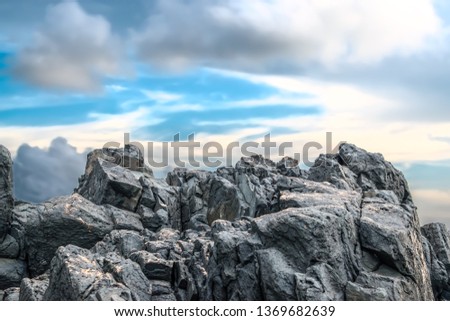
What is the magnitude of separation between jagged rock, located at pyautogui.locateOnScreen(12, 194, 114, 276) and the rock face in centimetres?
11

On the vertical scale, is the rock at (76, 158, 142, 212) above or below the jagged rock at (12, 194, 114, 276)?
above

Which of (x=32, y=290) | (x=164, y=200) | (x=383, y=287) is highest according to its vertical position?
(x=164, y=200)

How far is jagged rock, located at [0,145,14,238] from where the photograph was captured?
62062mm

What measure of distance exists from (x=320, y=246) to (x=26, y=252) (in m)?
41.0

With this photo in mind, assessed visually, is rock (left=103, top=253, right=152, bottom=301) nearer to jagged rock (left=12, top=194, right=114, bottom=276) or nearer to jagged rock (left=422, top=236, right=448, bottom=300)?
jagged rock (left=12, top=194, right=114, bottom=276)

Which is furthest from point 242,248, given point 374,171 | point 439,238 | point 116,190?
point 374,171

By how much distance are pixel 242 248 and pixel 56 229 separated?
32435 millimetres

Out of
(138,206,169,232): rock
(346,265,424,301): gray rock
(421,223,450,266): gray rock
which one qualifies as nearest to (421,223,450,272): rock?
(421,223,450,266): gray rock

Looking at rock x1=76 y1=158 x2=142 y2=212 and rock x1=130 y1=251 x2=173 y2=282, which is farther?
rock x1=76 y1=158 x2=142 y2=212

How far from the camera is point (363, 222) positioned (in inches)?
1483

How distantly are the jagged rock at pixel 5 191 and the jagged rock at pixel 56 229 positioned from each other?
4.00 feet

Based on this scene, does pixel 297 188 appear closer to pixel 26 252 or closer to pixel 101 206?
pixel 101 206

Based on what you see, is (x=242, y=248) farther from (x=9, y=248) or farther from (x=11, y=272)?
(x=9, y=248)

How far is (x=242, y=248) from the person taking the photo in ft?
121
